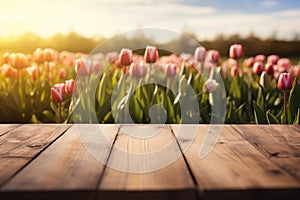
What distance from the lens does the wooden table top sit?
1356mm

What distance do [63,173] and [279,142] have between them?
3.12 ft

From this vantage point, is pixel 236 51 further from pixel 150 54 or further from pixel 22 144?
pixel 22 144

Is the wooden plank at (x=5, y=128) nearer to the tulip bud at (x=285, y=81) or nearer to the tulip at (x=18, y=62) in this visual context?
the tulip at (x=18, y=62)

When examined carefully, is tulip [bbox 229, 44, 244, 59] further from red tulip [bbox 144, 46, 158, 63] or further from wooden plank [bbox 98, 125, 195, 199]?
wooden plank [bbox 98, 125, 195, 199]

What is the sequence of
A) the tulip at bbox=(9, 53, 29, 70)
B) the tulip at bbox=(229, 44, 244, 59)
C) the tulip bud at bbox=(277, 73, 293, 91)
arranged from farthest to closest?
the tulip at bbox=(229, 44, 244, 59) < the tulip at bbox=(9, 53, 29, 70) < the tulip bud at bbox=(277, 73, 293, 91)

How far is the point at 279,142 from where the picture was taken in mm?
2045

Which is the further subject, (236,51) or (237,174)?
(236,51)

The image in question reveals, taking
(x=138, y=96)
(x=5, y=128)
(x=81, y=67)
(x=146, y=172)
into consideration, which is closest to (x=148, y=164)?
(x=146, y=172)

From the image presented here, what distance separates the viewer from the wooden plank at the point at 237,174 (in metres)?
1.36

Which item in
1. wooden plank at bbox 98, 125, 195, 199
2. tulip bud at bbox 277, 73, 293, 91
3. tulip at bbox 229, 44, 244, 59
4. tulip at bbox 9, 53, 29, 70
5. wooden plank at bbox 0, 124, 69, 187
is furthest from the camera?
tulip at bbox 229, 44, 244, 59

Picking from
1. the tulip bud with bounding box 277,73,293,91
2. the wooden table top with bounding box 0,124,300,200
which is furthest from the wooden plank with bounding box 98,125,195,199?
the tulip bud with bounding box 277,73,293,91

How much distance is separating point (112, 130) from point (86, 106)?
3.13ft

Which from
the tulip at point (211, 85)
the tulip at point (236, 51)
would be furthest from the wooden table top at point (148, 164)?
the tulip at point (236, 51)

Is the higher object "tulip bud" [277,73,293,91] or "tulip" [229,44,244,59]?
"tulip" [229,44,244,59]
